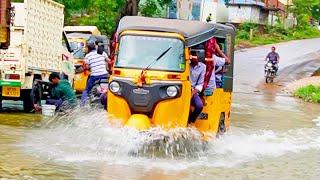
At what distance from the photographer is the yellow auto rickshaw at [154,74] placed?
1089 cm

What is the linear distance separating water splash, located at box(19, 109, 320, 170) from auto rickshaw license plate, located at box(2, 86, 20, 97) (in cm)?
182

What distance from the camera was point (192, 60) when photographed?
1156 centimetres

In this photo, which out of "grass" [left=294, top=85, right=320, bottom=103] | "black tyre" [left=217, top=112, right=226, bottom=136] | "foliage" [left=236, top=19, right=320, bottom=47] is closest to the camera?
"black tyre" [left=217, top=112, right=226, bottom=136]

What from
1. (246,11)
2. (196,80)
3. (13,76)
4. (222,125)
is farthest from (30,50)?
(246,11)

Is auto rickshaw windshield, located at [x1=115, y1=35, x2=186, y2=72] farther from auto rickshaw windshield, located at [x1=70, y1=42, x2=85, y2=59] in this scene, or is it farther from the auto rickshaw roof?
auto rickshaw windshield, located at [x1=70, y1=42, x2=85, y2=59]

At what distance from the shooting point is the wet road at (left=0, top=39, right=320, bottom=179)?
9.69 meters

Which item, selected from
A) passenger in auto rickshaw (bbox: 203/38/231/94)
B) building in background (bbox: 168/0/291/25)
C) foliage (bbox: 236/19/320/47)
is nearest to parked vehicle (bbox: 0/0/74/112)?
passenger in auto rickshaw (bbox: 203/38/231/94)

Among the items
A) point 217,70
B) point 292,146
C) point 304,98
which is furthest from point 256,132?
point 304,98

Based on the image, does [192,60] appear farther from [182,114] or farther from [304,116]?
[304,116]

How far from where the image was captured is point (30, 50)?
1579 centimetres

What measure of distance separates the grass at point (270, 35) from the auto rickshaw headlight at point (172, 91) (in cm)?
4215

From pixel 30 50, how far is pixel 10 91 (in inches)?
42.2

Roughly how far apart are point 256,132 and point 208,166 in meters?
5.45

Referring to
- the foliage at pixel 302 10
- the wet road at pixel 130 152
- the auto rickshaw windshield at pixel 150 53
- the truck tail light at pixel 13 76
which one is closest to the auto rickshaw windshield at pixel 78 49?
the wet road at pixel 130 152
